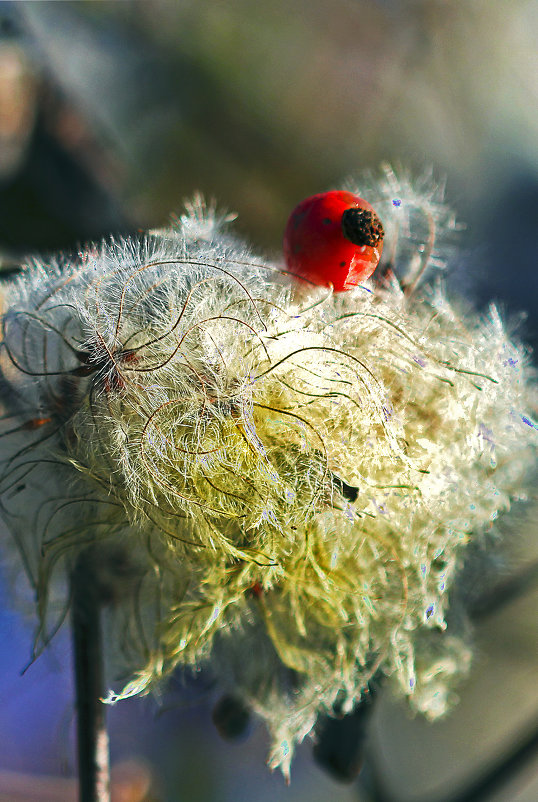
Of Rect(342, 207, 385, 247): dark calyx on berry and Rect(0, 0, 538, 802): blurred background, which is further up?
Rect(0, 0, 538, 802): blurred background

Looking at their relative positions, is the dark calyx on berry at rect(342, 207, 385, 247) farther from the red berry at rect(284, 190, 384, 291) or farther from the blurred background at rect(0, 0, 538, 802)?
the blurred background at rect(0, 0, 538, 802)

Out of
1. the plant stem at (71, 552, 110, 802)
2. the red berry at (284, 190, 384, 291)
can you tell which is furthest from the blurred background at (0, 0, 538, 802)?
the red berry at (284, 190, 384, 291)

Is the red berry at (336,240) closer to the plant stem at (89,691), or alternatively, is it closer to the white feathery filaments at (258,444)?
the white feathery filaments at (258,444)

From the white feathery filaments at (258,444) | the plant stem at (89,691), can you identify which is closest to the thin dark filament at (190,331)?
the white feathery filaments at (258,444)

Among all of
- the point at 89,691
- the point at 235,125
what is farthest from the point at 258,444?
the point at 235,125

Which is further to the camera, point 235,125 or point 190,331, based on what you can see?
point 235,125

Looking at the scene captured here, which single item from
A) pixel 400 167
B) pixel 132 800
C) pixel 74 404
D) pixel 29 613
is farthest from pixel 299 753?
pixel 400 167

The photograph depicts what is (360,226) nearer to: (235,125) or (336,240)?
(336,240)
